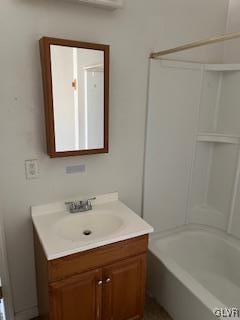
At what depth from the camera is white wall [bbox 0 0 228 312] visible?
1465mm

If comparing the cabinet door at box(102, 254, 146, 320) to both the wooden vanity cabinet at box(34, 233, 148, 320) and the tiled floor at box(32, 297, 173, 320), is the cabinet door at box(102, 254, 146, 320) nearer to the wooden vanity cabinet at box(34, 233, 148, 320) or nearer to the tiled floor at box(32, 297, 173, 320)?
the wooden vanity cabinet at box(34, 233, 148, 320)

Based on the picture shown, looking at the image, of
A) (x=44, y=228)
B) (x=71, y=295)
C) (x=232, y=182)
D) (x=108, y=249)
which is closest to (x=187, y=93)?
(x=232, y=182)

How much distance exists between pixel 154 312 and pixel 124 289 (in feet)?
1.75

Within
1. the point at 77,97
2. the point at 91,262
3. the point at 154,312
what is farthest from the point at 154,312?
the point at 77,97

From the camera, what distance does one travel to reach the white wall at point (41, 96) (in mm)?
1465

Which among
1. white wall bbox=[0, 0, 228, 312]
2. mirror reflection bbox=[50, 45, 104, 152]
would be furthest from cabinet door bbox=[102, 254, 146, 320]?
mirror reflection bbox=[50, 45, 104, 152]

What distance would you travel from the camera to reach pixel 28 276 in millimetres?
1812

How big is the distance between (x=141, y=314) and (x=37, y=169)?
127 centimetres

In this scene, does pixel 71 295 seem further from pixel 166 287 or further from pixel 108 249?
pixel 166 287

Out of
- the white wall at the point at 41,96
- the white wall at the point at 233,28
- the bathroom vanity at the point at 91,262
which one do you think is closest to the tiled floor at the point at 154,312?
the bathroom vanity at the point at 91,262

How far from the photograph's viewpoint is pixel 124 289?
5.34 feet

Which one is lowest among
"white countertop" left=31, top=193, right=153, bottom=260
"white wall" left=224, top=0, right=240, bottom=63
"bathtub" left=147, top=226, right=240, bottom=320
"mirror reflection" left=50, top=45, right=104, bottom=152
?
"bathtub" left=147, top=226, right=240, bottom=320

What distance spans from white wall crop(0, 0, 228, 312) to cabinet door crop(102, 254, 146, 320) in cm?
57

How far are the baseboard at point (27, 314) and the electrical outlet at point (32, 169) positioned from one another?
41.4 inches
